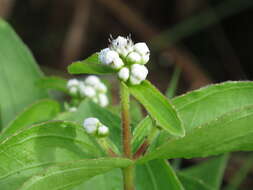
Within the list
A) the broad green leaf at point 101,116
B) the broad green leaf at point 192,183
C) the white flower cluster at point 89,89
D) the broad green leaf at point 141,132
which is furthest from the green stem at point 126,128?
the white flower cluster at point 89,89

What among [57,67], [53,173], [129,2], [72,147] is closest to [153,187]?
[72,147]

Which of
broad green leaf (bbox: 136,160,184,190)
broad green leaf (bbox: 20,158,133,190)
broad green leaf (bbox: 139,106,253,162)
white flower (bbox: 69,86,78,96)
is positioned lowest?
broad green leaf (bbox: 20,158,133,190)

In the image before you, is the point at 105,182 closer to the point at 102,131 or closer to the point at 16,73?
the point at 102,131

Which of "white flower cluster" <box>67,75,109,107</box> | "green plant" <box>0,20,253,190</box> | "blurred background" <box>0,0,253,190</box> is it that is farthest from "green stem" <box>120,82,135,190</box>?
"blurred background" <box>0,0,253,190</box>

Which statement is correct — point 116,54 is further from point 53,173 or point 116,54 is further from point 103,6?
point 103,6

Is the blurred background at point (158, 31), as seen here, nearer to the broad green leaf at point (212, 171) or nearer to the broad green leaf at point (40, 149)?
the broad green leaf at point (212, 171)

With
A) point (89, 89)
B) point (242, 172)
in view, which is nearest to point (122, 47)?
point (89, 89)

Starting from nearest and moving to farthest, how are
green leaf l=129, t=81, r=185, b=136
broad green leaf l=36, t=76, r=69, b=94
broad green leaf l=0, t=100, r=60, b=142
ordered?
green leaf l=129, t=81, r=185, b=136 → broad green leaf l=0, t=100, r=60, b=142 → broad green leaf l=36, t=76, r=69, b=94

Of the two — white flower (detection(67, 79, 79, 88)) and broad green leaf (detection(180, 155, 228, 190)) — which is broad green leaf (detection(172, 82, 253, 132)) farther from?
broad green leaf (detection(180, 155, 228, 190))
